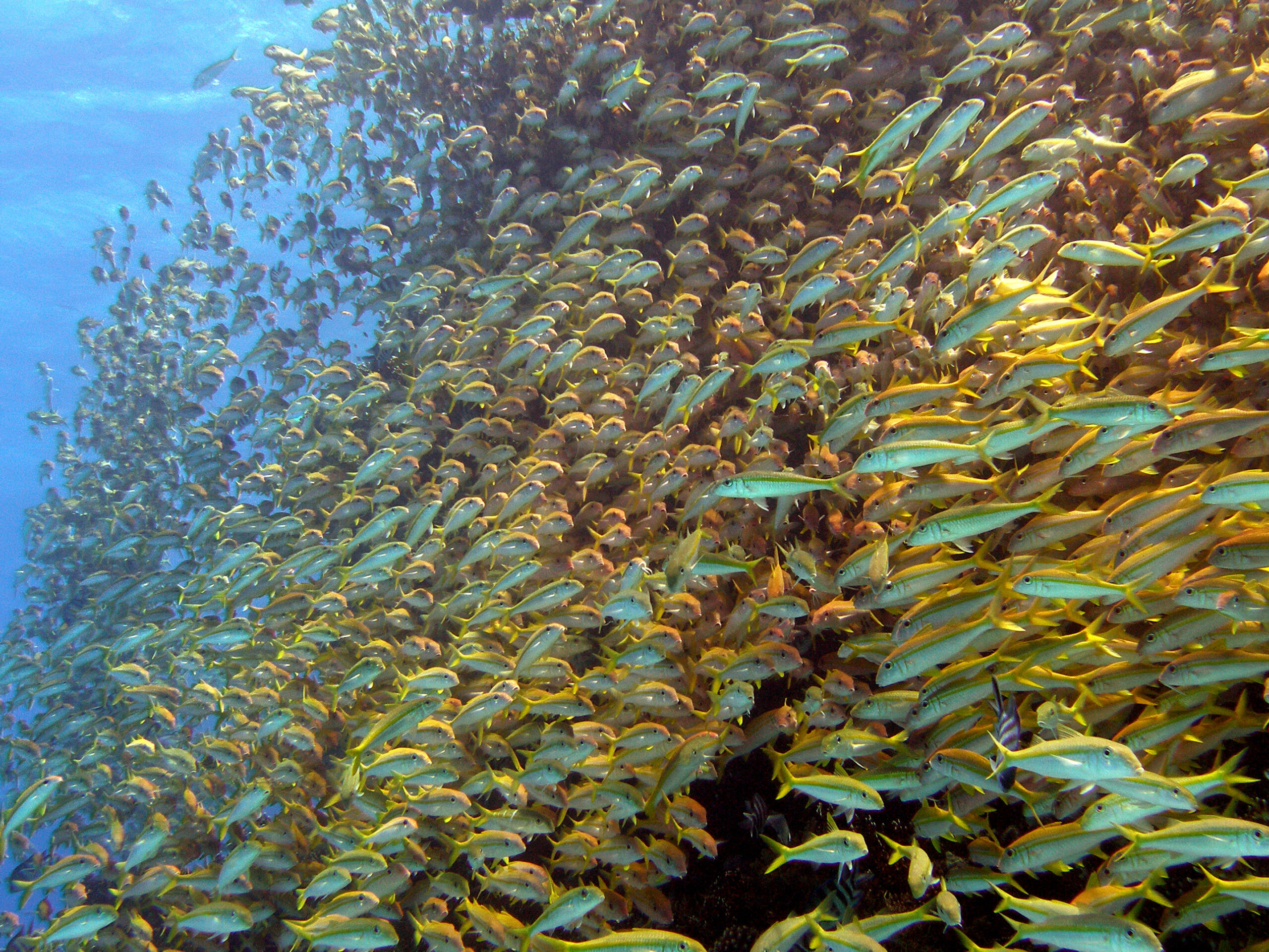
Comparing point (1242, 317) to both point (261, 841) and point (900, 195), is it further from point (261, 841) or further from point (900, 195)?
point (261, 841)

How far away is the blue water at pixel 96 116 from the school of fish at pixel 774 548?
58.2 ft

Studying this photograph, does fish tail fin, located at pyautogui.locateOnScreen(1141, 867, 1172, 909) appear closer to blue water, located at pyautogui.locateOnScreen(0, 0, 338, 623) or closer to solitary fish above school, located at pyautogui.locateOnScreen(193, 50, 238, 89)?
solitary fish above school, located at pyautogui.locateOnScreen(193, 50, 238, 89)

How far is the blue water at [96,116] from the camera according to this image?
21984 millimetres

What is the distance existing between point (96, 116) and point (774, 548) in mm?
36422

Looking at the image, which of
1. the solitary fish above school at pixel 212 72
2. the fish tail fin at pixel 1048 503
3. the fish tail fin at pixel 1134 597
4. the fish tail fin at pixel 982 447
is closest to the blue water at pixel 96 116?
the solitary fish above school at pixel 212 72

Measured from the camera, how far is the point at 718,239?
646cm

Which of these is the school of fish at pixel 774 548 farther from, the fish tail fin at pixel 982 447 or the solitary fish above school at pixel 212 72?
the solitary fish above school at pixel 212 72

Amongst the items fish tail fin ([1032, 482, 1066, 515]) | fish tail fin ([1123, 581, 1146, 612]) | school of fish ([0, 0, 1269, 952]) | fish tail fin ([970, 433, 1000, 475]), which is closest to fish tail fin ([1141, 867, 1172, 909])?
school of fish ([0, 0, 1269, 952])

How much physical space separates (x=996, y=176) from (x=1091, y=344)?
2.45 m

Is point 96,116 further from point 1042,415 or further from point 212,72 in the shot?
point 1042,415

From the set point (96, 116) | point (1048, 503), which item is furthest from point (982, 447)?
point (96, 116)

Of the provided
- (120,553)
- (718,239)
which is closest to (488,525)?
(718,239)

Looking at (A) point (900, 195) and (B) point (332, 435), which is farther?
(B) point (332, 435)

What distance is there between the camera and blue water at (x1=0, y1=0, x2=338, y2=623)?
21984 mm
